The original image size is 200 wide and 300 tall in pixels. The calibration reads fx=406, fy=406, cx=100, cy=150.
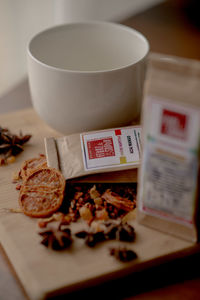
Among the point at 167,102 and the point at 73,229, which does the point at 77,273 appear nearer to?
the point at 73,229

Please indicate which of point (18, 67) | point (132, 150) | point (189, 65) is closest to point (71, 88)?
point (132, 150)

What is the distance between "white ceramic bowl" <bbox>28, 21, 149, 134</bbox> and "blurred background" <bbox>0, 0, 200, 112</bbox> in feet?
0.81

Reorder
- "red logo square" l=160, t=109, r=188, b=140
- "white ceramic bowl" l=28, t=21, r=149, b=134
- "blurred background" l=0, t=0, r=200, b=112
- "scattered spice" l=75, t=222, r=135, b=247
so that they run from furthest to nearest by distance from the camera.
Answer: "blurred background" l=0, t=0, r=200, b=112
"white ceramic bowl" l=28, t=21, r=149, b=134
"scattered spice" l=75, t=222, r=135, b=247
"red logo square" l=160, t=109, r=188, b=140

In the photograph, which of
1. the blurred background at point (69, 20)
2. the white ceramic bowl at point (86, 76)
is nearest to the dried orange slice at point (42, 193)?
the white ceramic bowl at point (86, 76)

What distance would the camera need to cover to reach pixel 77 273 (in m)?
0.60

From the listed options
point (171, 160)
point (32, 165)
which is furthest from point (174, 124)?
point (32, 165)

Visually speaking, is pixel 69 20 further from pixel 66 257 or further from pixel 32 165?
pixel 66 257

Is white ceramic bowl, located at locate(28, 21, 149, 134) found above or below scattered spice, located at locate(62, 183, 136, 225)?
above

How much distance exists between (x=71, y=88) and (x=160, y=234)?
1.03 ft

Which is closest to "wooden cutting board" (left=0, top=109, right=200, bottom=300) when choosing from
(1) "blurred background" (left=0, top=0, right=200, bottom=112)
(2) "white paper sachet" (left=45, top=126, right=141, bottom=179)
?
(2) "white paper sachet" (left=45, top=126, right=141, bottom=179)

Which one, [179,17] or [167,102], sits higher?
[167,102]

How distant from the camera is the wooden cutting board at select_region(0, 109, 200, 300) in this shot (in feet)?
1.94

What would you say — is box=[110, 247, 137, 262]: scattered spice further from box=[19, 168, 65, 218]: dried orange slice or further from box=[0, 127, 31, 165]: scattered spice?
box=[0, 127, 31, 165]: scattered spice

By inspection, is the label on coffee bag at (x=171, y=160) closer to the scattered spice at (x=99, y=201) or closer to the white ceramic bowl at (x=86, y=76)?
the scattered spice at (x=99, y=201)
